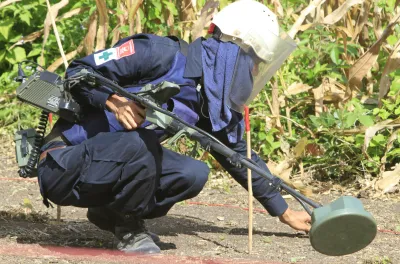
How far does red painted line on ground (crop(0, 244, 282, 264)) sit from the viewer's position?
3902 millimetres

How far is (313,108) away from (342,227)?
9.93 ft

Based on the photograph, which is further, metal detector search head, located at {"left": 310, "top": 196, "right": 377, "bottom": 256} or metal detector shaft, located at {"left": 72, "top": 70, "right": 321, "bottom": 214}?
metal detector shaft, located at {"left": 72, "top": 70, "right": 321, "bottom": 214}

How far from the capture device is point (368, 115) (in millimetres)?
5957

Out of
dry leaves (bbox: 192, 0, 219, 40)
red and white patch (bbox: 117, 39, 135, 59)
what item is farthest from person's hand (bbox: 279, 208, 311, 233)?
dry leaves (bbox: 192, 0, 219, 40)

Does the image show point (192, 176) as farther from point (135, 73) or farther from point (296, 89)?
point (296, 89)

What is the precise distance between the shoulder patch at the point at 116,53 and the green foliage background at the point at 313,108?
2.32 metres

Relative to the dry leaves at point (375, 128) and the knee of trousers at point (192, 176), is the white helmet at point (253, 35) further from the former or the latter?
the dry leaves at point (375, 128)

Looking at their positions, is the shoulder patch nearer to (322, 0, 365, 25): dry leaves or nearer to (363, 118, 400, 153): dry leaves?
(363, 118, 400, 153): dry leaves

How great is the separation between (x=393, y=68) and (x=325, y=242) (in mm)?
2816

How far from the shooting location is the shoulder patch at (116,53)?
12.6 ft

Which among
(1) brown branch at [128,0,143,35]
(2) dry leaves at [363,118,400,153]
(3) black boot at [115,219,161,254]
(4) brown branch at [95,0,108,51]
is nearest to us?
(3) black boot at [115,219,161,254]

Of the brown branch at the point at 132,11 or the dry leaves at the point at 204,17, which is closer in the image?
the brown branch at the point at 132,11

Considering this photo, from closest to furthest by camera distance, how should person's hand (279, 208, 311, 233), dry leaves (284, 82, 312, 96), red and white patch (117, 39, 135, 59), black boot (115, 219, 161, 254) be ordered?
red and white patch (117, 39, 135, 59)
black boot (115, 219, 161, 254)
person's hand (279, 208, 311, 233)
dry leaves (284, 82, 312, 96)

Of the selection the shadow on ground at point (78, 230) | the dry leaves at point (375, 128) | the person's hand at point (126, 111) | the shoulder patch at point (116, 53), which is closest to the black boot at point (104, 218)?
the shadow on ground at point (78, 230)
